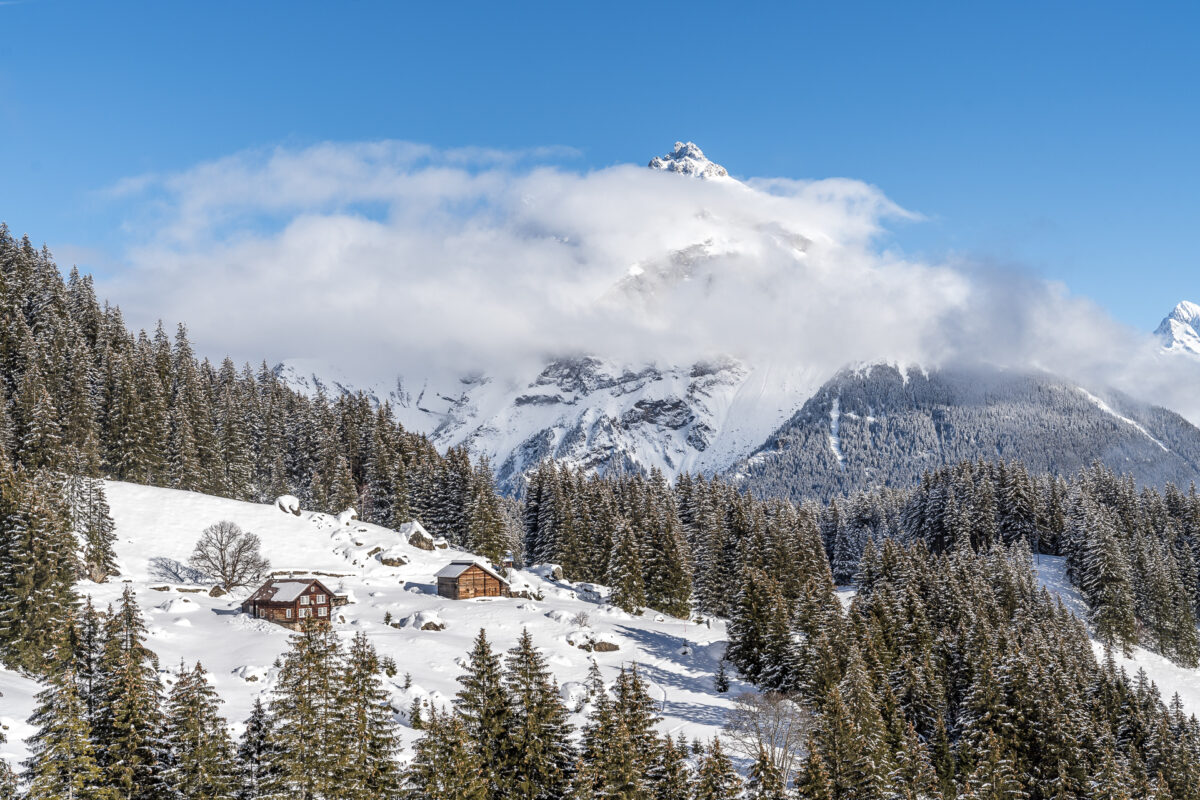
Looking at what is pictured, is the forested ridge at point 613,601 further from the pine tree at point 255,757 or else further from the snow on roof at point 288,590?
the snow on roof at point 288,590

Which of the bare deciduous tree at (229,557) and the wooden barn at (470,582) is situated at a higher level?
the bare deciduous tree at (229,557)

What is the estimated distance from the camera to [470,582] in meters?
85.6

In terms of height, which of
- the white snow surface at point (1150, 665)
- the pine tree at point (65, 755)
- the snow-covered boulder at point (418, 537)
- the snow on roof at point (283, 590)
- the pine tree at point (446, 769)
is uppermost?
the snow-covered boulder at point (418, 537)

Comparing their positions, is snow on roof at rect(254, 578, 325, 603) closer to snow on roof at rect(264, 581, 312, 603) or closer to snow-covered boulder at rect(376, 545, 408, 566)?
snow on roof at rect(264, 581, 312, 603)

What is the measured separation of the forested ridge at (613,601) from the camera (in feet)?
102

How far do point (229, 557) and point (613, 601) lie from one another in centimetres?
4024

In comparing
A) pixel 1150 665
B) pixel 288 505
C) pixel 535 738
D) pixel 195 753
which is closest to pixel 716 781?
pixel 535 738

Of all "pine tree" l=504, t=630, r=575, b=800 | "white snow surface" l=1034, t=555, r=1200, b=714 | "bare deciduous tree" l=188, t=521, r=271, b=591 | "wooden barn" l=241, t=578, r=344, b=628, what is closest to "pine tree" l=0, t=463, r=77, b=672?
"wooden barn" l=241, t=578, r=344, b=628

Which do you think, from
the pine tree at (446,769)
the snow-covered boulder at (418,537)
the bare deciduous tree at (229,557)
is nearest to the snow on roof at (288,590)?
the bare deciduous tree at (229,557)

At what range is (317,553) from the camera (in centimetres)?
9462

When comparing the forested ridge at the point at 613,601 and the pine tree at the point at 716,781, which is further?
the pine tree at the point at 716,781

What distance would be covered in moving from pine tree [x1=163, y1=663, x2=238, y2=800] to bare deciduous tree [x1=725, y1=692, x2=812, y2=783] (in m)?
32.1

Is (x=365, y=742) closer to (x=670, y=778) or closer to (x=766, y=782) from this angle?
(x=670, y=778)

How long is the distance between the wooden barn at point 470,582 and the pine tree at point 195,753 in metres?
54.4
